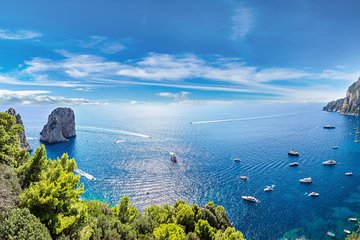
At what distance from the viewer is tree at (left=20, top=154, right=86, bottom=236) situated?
23.3m

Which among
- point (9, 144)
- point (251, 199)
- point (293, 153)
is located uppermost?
point (9, 144)

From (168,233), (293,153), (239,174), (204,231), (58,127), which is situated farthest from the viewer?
(58,127)

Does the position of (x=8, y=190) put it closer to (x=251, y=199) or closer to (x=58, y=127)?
(x=251, y=199)

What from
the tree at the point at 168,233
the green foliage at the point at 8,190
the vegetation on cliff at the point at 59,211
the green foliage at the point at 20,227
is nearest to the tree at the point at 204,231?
the vegetation on cliff at the point at 59,211

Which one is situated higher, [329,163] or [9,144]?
[9,144]

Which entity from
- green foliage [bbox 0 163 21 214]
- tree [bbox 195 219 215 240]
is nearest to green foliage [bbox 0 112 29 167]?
green foliage [bbox 0 163 21 214]

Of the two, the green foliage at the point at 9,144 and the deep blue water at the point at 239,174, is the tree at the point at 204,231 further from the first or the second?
the green foliage at the point at 9,144

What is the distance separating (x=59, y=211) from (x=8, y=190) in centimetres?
556

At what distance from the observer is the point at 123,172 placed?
95625mm

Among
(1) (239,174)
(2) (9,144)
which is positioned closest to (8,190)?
(2) (9,144)

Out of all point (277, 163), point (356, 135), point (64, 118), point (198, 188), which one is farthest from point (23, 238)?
point (356, 135)

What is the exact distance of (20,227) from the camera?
1930cm

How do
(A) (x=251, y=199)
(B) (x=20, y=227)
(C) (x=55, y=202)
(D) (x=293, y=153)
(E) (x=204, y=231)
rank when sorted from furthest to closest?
(D) (x=293, y=153) → (A) (x=251, y=199) → (E) (x=204, y=231) → (C) (x=55, y=202) → (B) (x=20, y=227)

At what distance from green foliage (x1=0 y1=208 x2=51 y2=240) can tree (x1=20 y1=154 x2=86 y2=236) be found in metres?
2.68
